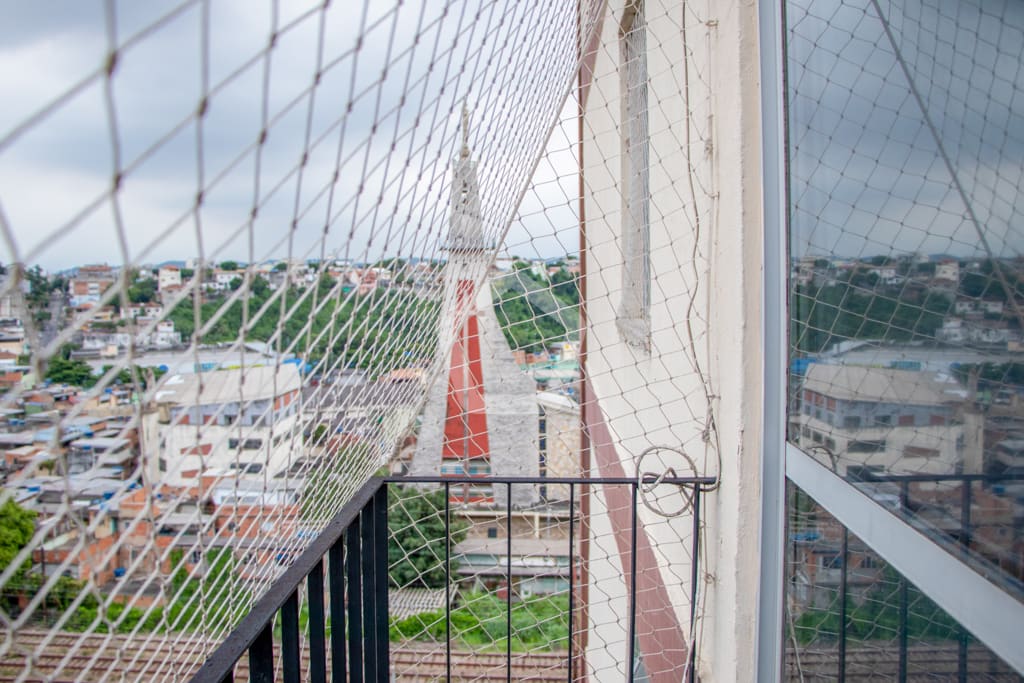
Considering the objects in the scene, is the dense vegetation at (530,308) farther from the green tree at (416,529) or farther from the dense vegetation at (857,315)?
the dense vegetation at (857,315)

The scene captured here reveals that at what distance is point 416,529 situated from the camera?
2229mm

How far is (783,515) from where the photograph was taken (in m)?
1.27

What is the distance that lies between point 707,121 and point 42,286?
1.33 m

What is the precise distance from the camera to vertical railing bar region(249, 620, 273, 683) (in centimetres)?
77

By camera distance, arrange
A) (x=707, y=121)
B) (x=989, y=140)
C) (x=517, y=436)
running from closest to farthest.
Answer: (x=989, y=140)
(x=707, y=121)
(x=517, y=436)

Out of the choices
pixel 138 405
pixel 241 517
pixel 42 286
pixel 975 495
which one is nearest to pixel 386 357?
pixel 241 517

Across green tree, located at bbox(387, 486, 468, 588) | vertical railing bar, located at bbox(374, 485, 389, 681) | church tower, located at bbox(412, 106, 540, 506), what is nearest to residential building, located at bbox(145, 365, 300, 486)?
vertical railing bar, located at bbox(374, 485, 389, 681)

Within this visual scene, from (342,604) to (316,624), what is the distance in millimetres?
142

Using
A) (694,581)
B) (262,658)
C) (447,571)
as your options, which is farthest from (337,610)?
(694,581)

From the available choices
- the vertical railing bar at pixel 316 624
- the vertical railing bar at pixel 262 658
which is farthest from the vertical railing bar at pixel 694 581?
the vertical railing bar at pixel 262 658

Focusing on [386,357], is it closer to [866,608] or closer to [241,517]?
[241,517]

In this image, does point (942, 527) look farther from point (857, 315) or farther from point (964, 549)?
point (857, 315)

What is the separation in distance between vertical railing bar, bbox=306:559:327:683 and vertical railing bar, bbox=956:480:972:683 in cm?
84

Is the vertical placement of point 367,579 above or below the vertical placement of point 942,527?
below
